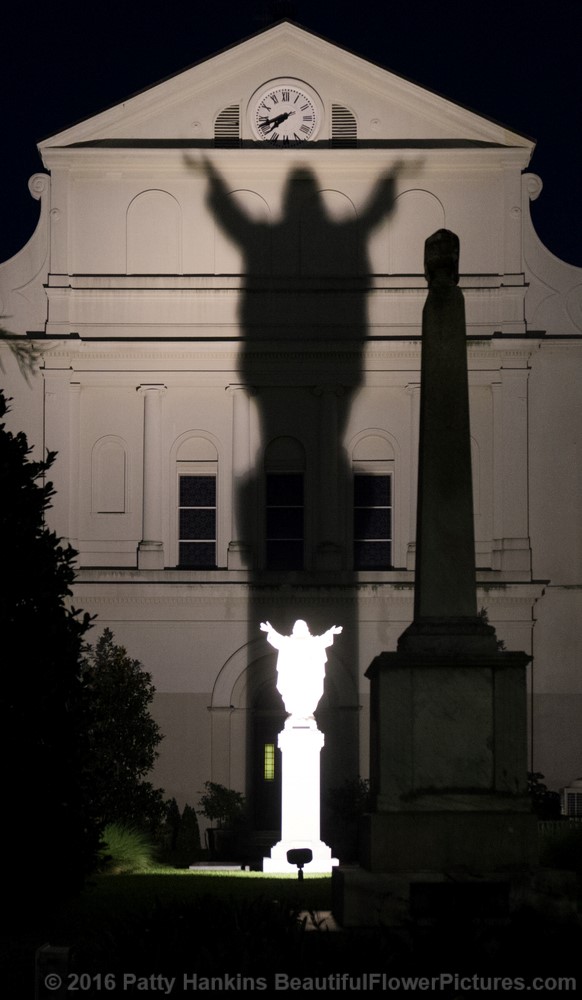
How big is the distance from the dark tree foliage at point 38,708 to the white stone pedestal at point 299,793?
10740 mm

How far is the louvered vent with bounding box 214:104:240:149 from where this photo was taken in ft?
125

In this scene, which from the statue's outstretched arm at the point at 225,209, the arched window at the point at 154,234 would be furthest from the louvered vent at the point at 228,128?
the arched window at the point at 154,234

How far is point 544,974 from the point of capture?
359 inches

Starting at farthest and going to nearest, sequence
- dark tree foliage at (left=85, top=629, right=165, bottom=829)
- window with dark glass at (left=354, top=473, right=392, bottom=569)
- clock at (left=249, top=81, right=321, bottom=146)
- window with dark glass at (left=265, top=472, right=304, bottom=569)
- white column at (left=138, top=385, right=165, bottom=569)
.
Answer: clock at (left=249, top=81, right=321, bottom=146) < window with dark glass at (left=265, top=472, right=304, bottom=569) < window with dark glass at (left=354, top=473, right=392, bottom=569) < white column at (left=138, top=385, right=165, bottom=569) < dark tree foliage at (left=85, top=629, right=165, bottom=829)

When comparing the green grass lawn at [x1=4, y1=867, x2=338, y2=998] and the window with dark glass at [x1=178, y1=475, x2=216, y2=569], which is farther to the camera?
the window with dark glass at [x1=178, y1=475, x2=216, y2=569]

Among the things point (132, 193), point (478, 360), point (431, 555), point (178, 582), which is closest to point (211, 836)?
point (178, 582)

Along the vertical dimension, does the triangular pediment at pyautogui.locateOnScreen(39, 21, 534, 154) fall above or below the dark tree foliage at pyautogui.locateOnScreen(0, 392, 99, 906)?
above

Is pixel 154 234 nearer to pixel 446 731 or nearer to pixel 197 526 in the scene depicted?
pixel 197 526

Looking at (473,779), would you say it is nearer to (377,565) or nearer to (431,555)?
(431,555)

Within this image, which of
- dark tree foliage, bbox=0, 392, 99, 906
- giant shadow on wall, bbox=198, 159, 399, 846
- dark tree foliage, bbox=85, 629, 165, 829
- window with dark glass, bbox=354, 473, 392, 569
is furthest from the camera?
window with dark glass, bbox=354, 473, 392, 569

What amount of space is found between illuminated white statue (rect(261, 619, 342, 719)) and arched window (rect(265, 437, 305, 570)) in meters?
8.03

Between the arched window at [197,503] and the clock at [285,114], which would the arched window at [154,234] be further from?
the arched window at [197,503]

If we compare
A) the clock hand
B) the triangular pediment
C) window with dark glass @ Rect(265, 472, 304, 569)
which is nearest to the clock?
the clock hand

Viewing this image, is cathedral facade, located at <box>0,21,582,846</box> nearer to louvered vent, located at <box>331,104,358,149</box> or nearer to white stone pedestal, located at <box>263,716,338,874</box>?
louvered vent, located at <box>331,104,358,149</box>
